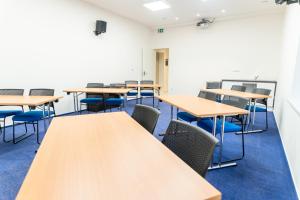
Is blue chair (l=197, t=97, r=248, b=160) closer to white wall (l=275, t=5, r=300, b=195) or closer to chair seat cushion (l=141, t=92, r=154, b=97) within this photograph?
white wall (l=275, t=5, r=300, b=195)

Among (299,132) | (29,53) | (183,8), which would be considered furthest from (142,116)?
(183,8)

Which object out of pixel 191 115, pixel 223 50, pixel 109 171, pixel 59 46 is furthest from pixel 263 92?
pixel 59 46

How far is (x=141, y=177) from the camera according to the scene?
886 mm

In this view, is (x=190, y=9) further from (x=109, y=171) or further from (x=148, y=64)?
(x=109, y=171)

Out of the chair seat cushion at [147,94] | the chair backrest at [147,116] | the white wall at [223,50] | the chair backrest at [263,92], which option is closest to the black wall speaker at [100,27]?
the chair seat cushion at [147,94]

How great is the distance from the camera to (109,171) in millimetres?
936

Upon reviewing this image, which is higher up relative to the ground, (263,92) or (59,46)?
(59,46)

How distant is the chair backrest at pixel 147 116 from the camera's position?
1.67m

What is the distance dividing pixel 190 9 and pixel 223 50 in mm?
2044

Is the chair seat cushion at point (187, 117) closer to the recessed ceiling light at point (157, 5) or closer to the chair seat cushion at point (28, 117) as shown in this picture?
the chair seat cushion at point (28, 117)

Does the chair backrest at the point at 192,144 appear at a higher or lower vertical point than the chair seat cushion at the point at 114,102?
higher

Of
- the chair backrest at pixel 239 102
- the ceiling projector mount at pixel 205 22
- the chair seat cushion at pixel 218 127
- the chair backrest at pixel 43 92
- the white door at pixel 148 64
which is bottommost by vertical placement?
the chair seat cushion at pixel 218 127

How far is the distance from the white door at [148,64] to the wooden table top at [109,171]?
6.90 m

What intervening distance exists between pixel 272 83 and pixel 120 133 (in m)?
6.00
